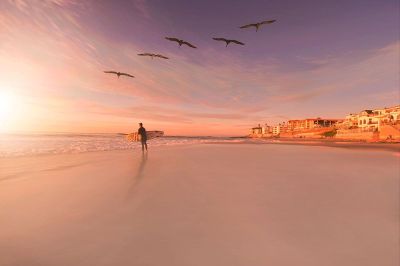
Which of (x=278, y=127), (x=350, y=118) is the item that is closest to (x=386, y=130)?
(x=350, y=118)

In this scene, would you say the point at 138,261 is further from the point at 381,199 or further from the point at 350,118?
the point at 350,118

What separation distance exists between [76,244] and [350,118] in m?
114

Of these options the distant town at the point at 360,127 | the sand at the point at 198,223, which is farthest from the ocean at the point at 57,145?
the distant town at the point at 360,127

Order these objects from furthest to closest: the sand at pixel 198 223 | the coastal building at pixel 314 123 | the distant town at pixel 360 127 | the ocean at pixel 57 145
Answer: the coastal building at pixel 314 123, the distant town at pixel 360 127, the ocean at pixel 57 145, the sand at pixel 198 223

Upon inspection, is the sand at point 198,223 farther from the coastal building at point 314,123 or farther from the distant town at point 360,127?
the coastal building at point 314,123

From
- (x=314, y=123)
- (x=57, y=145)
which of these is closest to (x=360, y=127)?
(x=314, y=123)

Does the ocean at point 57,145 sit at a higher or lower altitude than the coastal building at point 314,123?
lower

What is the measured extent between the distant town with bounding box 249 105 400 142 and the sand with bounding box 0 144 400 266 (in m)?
51.0

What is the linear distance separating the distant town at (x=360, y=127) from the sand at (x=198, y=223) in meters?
51.0

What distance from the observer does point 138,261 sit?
338 cm

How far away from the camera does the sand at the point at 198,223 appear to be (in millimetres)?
3547

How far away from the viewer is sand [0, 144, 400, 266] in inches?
140

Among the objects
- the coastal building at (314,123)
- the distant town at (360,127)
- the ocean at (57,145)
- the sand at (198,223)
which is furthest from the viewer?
the coastal building at (314,123)

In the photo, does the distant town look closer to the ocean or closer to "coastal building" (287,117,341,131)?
"coastal building" (287,117,341,131)
